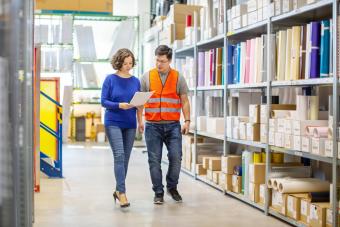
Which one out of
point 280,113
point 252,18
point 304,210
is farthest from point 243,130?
point 304,210

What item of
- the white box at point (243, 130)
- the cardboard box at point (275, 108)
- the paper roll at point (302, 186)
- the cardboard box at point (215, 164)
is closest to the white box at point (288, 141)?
the paper roll at point (302, 186)

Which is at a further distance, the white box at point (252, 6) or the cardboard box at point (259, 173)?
the white box at point (252, 6)

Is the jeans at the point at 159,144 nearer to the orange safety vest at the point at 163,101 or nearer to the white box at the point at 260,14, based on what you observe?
the orange safety vest at the point at 163,101

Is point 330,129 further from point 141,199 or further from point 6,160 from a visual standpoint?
point 6,160

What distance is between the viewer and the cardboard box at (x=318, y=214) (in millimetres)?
3519

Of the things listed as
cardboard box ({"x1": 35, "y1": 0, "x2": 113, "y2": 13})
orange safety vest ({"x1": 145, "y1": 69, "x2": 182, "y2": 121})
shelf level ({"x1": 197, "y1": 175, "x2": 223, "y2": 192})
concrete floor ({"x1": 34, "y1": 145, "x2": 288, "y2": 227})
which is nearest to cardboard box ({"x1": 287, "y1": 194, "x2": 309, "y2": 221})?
concrete floor ({"x1": 34, "y1": 145, "x2": 288, "y2": 227})

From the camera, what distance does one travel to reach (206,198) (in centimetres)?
504

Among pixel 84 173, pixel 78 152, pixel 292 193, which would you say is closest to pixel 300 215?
pixel 292 193

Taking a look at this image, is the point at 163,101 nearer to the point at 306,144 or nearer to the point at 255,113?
the point at 255,113

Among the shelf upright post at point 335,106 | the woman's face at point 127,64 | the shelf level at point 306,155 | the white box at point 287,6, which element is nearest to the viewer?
the shelf upright post at point 335,106

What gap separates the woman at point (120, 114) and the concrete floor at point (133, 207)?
263mm

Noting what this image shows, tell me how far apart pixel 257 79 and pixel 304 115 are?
855 millimetres

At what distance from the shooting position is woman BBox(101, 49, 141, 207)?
175 inches

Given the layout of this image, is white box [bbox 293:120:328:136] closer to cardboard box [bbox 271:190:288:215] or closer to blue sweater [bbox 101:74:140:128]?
cardboard box [bbox 271:190:288:215]
